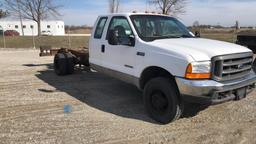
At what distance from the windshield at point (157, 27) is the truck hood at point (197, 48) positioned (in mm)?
444

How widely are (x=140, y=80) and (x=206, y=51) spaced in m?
1.56

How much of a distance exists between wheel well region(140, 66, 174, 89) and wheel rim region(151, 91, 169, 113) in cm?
36

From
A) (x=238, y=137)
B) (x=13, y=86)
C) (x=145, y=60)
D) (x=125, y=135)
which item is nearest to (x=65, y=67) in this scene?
(x=13, y=86)

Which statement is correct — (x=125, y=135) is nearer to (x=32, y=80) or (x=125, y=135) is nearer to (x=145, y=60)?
(x=145, y=60)

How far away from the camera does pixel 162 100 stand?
19.5 ft

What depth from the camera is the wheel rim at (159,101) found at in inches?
233

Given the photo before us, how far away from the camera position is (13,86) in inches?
365

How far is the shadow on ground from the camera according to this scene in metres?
6.71

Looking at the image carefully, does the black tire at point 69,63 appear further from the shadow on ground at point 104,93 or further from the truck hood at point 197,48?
the truck hood at point 197,48

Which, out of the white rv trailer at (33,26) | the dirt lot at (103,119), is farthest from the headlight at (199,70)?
the white rv trailer at (33,26)

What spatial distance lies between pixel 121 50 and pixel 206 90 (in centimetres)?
227

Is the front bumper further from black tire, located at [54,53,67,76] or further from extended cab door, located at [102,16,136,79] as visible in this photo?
black tire, located at [54,53,67,76]

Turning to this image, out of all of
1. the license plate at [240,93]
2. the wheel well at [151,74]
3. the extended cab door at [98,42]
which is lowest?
the license plate at [240,93]

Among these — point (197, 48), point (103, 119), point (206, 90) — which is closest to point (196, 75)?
point (206, 90)
